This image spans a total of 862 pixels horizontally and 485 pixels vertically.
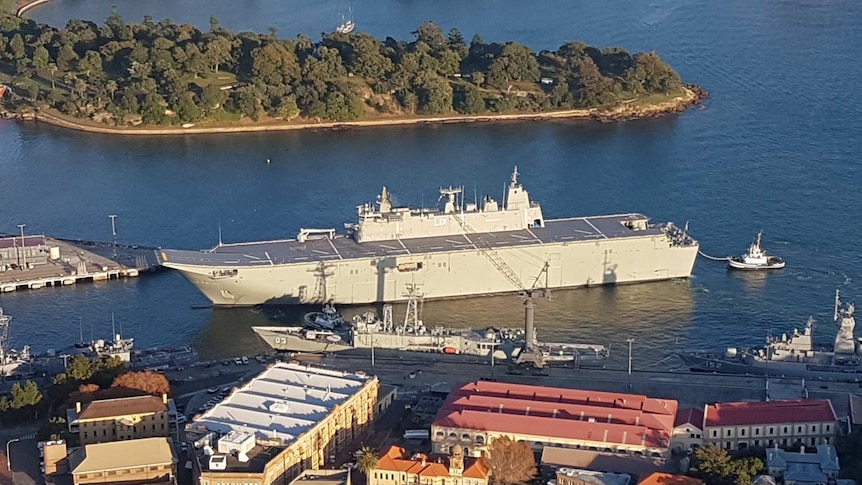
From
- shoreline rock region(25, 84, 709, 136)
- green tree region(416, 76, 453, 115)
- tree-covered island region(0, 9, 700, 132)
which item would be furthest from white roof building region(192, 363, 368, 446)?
green tree region(416, 76, 453, 115)

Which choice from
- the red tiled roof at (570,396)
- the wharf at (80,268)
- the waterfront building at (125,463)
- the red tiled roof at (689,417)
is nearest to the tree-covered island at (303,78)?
the wharf at (80,268)

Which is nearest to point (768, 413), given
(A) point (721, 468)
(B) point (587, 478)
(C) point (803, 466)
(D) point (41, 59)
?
(C) point (803, 466)

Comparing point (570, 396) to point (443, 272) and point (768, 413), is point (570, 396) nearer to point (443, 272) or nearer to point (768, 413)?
point (768, 413)

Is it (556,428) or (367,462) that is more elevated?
(556,428)

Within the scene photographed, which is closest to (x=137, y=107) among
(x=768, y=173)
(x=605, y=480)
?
(x=768, y=173)

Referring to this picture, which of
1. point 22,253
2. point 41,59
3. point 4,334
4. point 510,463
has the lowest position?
point 510,463

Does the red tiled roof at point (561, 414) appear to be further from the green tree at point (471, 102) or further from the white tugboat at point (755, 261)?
the green tree at point (471, 102)

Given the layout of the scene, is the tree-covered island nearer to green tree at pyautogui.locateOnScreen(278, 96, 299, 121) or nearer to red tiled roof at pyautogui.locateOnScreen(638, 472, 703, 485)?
green tree at pyautogui.locateOnScreen(278, 96, 299, 121)
